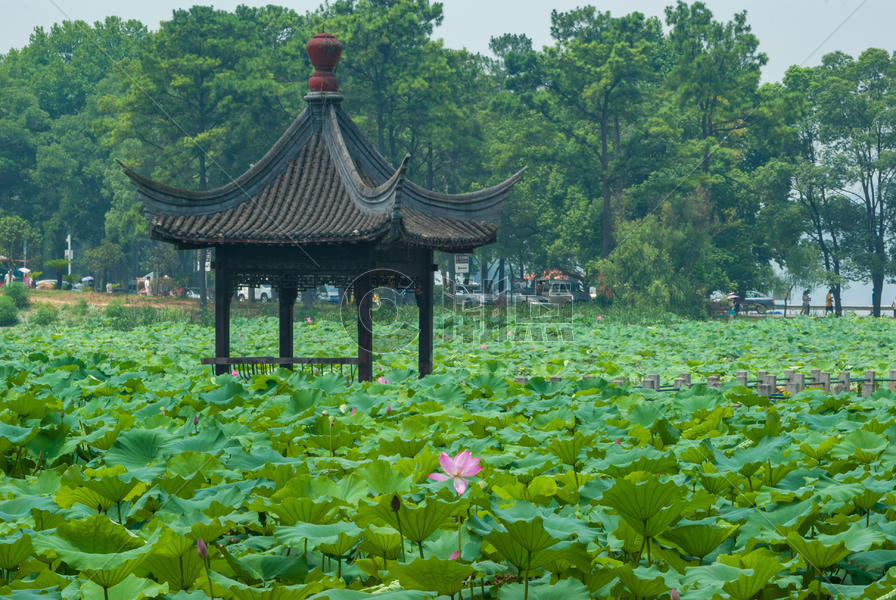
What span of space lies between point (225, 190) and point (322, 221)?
4.22 ft

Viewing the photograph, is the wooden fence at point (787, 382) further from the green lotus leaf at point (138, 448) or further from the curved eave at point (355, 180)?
the green lotus leaf at point (138, 448)

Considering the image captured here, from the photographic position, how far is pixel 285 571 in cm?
276

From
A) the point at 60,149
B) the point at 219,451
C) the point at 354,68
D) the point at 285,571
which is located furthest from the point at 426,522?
the point at 60,149

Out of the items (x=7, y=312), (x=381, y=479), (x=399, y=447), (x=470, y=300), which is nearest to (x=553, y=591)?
(x=381, y=479)

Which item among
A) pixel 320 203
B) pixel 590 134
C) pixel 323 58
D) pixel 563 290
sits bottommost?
pixel 563 290

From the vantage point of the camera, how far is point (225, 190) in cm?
1048

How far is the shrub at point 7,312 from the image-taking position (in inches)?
1105

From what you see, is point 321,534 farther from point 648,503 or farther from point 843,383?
point 843,383

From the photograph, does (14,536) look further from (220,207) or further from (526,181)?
(526,181)

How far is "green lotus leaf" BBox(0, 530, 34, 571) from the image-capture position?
8.70 ft

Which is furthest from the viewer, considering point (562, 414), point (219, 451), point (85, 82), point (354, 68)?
point (85, 82)

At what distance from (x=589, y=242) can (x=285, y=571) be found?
129 feet

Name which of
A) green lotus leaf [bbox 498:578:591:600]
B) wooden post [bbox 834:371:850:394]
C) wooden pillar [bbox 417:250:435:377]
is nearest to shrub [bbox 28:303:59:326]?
wooden pillar [bbox 417:250:435:377]

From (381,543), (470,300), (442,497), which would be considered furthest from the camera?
(470,300)
